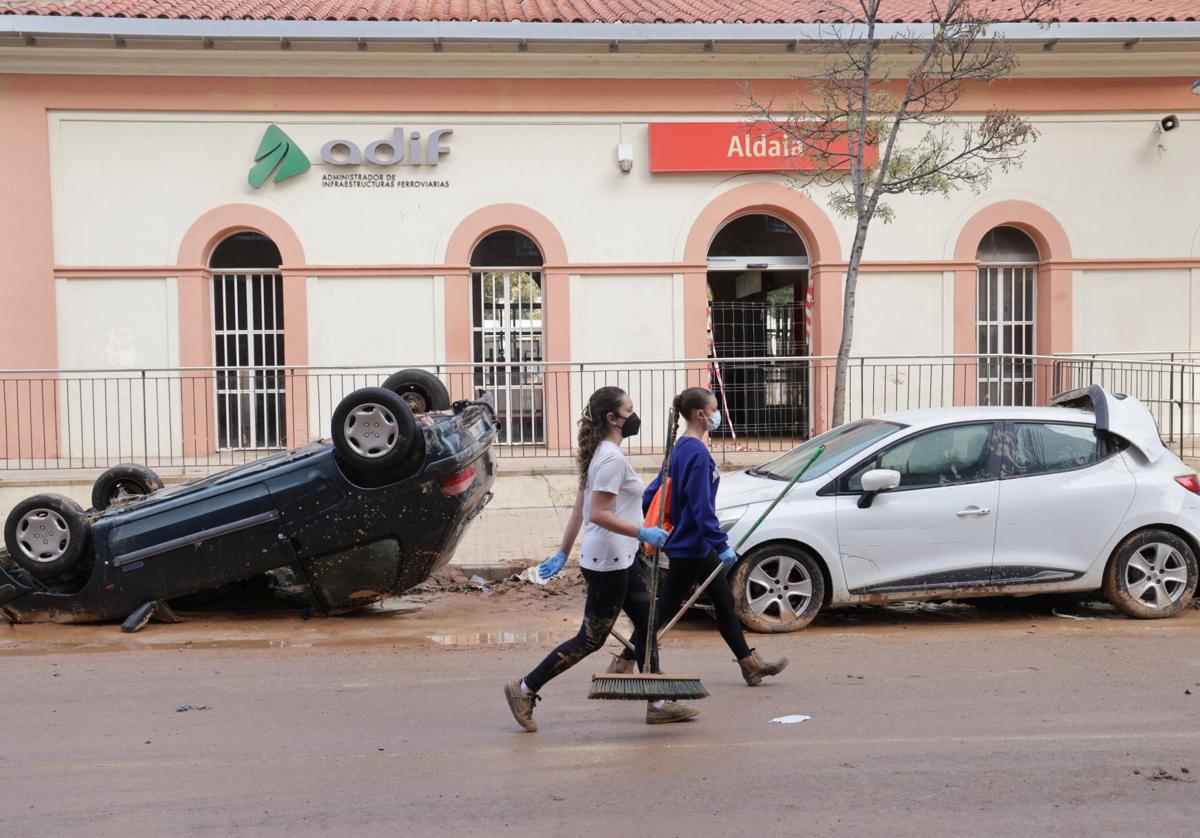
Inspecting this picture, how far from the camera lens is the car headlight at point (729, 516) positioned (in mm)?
7754

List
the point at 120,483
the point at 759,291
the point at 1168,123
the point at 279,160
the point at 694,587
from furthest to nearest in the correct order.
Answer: the point at 759,291, the point at 1168,123, the point at 279,160, the point at 120,483, the point at 694,587

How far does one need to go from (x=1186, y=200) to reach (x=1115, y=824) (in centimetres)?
1344

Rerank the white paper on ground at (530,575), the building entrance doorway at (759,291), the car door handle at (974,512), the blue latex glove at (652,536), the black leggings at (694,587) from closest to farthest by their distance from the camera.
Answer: the blue latex glove at (652,536) → the black leggings at (694,587) → the car door handle at (974,512) → the white paper on ground at (530,575) → the building entrance doorway at (759,291)

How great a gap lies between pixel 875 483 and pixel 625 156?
8.54 metres

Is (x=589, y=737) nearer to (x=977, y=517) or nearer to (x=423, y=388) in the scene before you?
(x=977, y=517)

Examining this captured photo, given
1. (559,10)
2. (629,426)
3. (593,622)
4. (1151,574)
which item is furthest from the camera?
(559,10)

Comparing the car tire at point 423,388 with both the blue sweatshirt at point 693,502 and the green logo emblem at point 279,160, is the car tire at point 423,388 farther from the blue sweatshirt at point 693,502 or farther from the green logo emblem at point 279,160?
the green logo emblem at point 279,160

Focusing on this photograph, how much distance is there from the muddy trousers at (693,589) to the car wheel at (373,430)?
83.7 inches

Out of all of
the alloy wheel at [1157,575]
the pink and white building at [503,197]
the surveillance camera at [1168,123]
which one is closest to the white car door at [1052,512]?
the alloy wheel at [1157,575]

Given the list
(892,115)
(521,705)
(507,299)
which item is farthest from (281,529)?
(892,115)

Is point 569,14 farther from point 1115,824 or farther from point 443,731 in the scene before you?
point 1115,824

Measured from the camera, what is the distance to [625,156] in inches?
601

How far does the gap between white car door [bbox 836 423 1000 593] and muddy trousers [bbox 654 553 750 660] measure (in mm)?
1721

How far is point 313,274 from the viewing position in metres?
15.1
